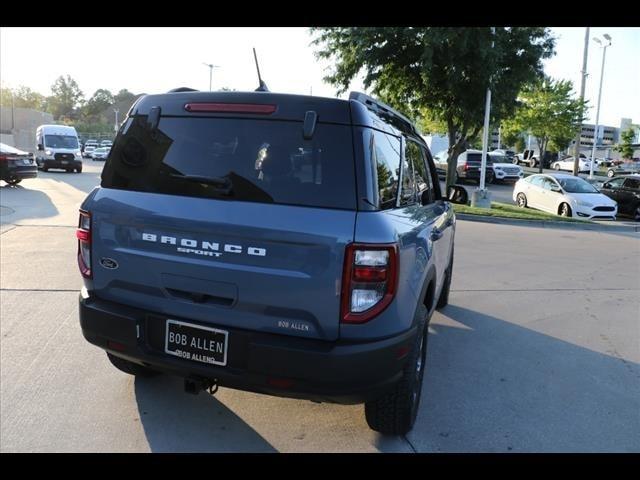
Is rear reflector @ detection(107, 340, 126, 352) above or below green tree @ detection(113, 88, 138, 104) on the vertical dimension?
below

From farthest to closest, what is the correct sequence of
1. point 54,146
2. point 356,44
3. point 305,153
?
point 54,146, point 356,44, point 305,153

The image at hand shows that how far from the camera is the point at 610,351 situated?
16.3 feet

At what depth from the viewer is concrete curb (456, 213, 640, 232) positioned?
47.0 ft

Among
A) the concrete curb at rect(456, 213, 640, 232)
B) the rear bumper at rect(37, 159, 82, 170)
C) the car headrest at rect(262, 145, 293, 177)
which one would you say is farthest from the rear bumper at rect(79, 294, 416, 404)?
the rear bumper at rect(37, 159, 82, 170)

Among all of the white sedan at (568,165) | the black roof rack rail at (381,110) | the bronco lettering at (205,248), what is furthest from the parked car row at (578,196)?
the white sedan at (568,165)

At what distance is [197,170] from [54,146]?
86.6 ft

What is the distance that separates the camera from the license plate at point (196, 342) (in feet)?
8.86

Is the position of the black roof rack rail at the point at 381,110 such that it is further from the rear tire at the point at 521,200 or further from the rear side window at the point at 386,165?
the rear tire at the point at 521,200

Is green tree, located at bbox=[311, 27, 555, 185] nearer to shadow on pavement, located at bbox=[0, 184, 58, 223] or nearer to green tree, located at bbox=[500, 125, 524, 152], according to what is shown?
shadow on pavement, located at bbox=[0, 184, 58, 223]

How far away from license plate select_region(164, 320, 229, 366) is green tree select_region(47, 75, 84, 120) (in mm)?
115089

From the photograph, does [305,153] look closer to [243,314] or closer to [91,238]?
[243,314]

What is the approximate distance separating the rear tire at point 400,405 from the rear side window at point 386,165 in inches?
26.9
